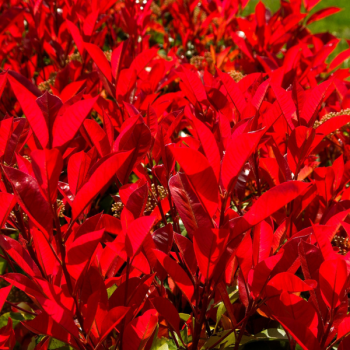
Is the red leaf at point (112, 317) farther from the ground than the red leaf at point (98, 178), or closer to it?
closer to it

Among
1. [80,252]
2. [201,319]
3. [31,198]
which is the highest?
[31,198]

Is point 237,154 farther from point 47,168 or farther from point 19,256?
point 19,256

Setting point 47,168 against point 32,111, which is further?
point 32,111

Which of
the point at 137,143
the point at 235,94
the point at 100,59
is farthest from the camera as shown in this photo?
the point at 100,59

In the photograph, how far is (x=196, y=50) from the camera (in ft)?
11.0

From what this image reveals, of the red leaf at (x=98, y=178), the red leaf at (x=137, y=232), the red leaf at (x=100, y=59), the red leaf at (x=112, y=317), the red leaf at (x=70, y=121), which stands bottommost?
the red leaf at (x=112, y=317)

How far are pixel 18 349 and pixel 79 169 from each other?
2.51 ft

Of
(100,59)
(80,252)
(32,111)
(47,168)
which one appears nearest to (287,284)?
(80,252)

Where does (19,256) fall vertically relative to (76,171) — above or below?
below

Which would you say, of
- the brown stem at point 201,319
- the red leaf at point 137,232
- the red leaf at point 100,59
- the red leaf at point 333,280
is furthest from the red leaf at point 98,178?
the red leaf at point 100,59

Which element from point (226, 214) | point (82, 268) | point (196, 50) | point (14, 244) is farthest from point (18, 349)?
point (196, 50)

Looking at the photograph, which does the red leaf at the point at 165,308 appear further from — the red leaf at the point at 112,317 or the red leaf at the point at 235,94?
the red leaf at the point at 235,94

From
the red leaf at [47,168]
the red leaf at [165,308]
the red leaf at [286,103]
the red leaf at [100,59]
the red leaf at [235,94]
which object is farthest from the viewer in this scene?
the red leaf at [100,59]

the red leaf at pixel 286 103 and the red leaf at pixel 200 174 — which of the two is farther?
the red leaf at pixel 286 103
